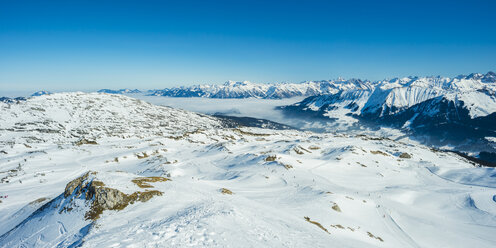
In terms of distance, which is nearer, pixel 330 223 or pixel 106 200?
pixel 106 200

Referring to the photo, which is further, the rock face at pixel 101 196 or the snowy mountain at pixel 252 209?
the rock face at pixel 101 196

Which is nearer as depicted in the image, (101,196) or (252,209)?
(101,196)

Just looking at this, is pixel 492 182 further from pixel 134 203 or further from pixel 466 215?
pixel 134 203

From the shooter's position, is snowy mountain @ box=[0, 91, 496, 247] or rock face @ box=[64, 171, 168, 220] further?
rock face @ box=[64, 171, 168, 220]

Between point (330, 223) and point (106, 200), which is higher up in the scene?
point (106, 200)

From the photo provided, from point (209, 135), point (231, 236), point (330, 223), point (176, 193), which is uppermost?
point (231, 236)

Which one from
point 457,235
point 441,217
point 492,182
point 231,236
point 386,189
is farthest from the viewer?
point 492,182

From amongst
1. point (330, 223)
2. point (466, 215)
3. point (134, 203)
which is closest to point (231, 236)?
point (134, 203)

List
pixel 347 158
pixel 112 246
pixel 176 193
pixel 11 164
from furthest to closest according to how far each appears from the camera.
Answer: pixel 11 164, pixel 347 158, pixel 176 193, pixel 112 246

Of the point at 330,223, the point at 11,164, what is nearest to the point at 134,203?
the point at 330,223

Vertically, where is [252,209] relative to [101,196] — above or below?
below
